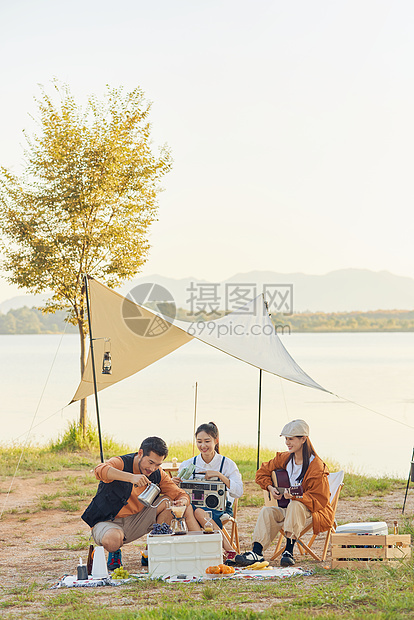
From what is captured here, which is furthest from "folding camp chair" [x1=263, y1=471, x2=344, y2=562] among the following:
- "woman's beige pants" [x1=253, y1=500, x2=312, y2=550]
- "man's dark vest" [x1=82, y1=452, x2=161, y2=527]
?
"man's dark vest" [x1=82, y1=452, x2=161, y2=527]

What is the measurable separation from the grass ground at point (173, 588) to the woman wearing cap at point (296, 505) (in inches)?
9.7

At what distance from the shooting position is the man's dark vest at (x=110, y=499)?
161 inches

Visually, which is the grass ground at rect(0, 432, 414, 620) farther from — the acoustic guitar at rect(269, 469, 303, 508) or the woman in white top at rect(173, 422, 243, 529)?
the woman in white top at rect(173, 422, 243, 529)

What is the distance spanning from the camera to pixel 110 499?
4.09m

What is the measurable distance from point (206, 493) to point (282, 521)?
0.51m

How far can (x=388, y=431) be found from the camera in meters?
14.6

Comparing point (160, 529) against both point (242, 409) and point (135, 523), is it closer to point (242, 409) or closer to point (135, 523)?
point (135, 523)

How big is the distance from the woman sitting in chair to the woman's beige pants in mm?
209

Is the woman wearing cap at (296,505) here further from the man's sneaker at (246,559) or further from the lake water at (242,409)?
the lake water at (242,409)

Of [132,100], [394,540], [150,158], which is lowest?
[394,540]

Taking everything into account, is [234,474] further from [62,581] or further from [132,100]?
[132,100]

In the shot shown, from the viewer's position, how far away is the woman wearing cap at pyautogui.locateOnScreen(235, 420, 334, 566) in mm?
4188

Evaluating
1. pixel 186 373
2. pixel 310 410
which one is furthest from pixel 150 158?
pixel 186 373

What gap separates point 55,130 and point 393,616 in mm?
8494
